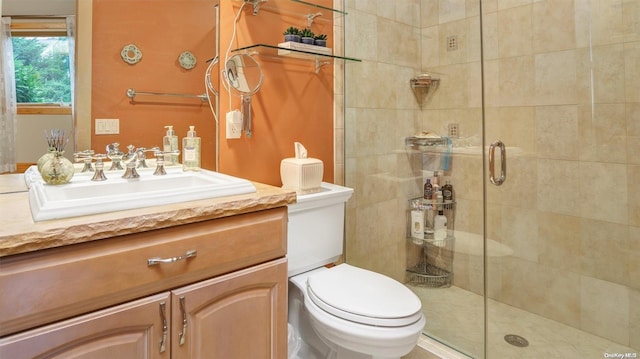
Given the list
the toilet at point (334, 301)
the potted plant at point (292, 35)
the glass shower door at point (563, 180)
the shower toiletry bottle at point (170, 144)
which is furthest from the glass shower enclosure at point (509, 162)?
the shower toiletry bottle at point (170, 144)

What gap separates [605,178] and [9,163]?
260 cm

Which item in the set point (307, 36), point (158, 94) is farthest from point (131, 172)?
point (307, 36)

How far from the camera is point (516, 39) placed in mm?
2125

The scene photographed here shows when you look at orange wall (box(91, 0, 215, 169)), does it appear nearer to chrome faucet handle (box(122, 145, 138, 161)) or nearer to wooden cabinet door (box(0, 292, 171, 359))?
chrome faucet handle (box(122, 145, 138, 161))

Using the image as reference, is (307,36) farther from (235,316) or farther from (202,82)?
(235,316)

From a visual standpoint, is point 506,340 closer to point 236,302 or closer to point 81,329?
point 236,302

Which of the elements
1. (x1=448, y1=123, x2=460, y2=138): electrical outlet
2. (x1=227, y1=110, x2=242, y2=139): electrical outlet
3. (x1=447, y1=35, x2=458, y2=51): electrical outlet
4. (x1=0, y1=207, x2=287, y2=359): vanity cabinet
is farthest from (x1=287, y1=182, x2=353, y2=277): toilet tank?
(x1=447, y1=35, x2=458, y2=51): electrical outlet

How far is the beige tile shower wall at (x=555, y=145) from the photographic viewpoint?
5.74ft

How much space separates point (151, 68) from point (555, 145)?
207 centimetres

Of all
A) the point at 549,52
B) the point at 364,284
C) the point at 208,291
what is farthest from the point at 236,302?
the point at 549,52

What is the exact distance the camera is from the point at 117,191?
126 centimetres

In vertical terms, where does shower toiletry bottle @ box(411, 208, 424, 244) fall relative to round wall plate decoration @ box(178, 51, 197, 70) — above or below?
below

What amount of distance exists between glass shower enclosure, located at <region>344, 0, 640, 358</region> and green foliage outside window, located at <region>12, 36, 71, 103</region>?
1.41 metres

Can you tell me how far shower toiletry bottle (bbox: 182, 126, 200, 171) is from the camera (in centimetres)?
155
